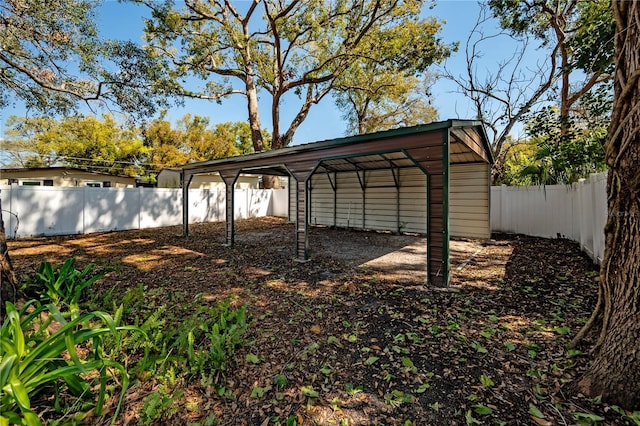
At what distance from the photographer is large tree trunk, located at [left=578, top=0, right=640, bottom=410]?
1664 mm

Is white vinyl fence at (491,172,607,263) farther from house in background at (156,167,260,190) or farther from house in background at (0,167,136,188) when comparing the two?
house in background at (0,167,136,188)

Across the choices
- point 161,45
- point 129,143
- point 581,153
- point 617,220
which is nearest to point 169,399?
point 617,220

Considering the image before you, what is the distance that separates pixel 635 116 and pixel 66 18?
345 inches

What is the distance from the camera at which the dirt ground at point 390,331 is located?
5.84 ft

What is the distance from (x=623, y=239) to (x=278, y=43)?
41.4 feet

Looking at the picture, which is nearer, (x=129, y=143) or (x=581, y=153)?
(x=581, y=153)

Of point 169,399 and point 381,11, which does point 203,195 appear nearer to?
point 381,11

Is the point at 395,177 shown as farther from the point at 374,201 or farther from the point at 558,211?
the point at 558,211

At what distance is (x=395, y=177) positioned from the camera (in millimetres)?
9203

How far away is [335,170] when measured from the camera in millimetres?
10477

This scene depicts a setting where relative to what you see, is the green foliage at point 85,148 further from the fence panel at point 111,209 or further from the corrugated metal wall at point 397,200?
the corrugated metal wall at point 397,200

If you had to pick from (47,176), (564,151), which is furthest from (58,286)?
(47,176)

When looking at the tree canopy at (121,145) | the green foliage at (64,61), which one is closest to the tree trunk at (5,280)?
the green foliage at (64,61)

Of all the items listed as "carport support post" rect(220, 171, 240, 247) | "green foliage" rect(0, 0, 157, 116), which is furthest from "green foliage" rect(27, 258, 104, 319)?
"green foliage" rect(0, 0, 157, 116)
